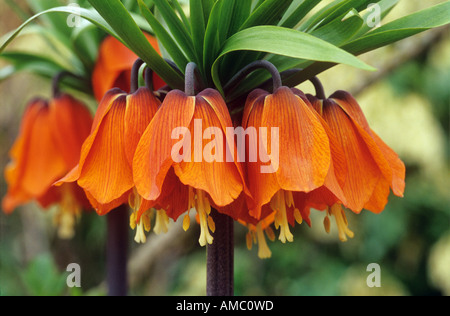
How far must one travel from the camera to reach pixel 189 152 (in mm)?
415

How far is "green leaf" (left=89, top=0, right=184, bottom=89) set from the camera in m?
0.43

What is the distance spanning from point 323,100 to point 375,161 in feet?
0.27

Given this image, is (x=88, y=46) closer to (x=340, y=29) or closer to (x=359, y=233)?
(x=340, y=29)

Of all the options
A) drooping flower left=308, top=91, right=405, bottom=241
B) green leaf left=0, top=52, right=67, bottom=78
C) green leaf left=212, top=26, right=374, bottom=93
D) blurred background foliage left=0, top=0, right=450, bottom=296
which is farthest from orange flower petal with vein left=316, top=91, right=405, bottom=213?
blurred background foliage left=0, top=0, right=450, bottom=296

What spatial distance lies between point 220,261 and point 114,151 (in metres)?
0.15

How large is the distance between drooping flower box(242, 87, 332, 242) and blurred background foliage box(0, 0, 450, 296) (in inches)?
51.5

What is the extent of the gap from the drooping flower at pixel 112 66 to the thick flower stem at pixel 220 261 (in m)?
0.37

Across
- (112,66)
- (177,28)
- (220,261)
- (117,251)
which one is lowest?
(220,261)

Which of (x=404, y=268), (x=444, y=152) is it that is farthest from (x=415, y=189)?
(x=404, y=268)

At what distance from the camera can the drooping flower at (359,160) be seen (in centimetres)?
46

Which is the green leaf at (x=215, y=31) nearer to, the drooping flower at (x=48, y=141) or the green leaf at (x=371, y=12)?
the green leaf at (x=371, y=12)

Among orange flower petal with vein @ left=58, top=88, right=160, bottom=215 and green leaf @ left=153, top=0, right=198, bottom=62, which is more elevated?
green leaf @ left=153, top=0, right=198, bottom=62

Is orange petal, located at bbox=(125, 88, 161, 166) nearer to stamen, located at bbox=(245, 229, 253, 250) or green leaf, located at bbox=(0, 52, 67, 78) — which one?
stamen, located at bbox=(245, 229, 253, 250)

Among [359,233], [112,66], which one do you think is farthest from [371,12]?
[359,233]
